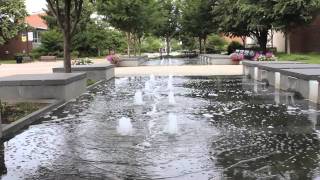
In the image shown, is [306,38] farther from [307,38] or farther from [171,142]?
[171,142]

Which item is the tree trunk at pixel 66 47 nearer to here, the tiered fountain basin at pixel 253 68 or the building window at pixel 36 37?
the tiered fountain basin at pixel 253 68

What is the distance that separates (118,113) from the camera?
12.5 metres

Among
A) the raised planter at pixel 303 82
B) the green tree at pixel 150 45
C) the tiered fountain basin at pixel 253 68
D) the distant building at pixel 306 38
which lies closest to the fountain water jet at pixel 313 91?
the raised planter at pixel 303 82

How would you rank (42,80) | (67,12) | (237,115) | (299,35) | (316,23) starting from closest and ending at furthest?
1. (237,115)
2. (42,80)
3. (67,12)
4. (316,23)
5. (299,35)

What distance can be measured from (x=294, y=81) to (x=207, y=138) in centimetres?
799

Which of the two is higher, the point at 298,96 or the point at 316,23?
the point at 316,23

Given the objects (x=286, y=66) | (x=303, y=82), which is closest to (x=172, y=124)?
(x=303, y=82)

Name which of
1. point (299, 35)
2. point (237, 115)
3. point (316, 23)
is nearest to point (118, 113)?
point (237, 115)

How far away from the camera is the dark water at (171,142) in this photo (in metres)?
6.92

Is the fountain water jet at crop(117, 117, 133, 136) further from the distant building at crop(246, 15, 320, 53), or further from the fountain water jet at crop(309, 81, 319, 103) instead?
the distant building at crop(246, 15, 320, 53)

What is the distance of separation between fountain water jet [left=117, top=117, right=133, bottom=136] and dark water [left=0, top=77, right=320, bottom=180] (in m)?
0.02

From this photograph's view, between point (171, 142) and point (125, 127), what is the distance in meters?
1.85

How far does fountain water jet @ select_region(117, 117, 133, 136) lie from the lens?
32.2ft

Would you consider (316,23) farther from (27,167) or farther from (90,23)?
(27,167)
